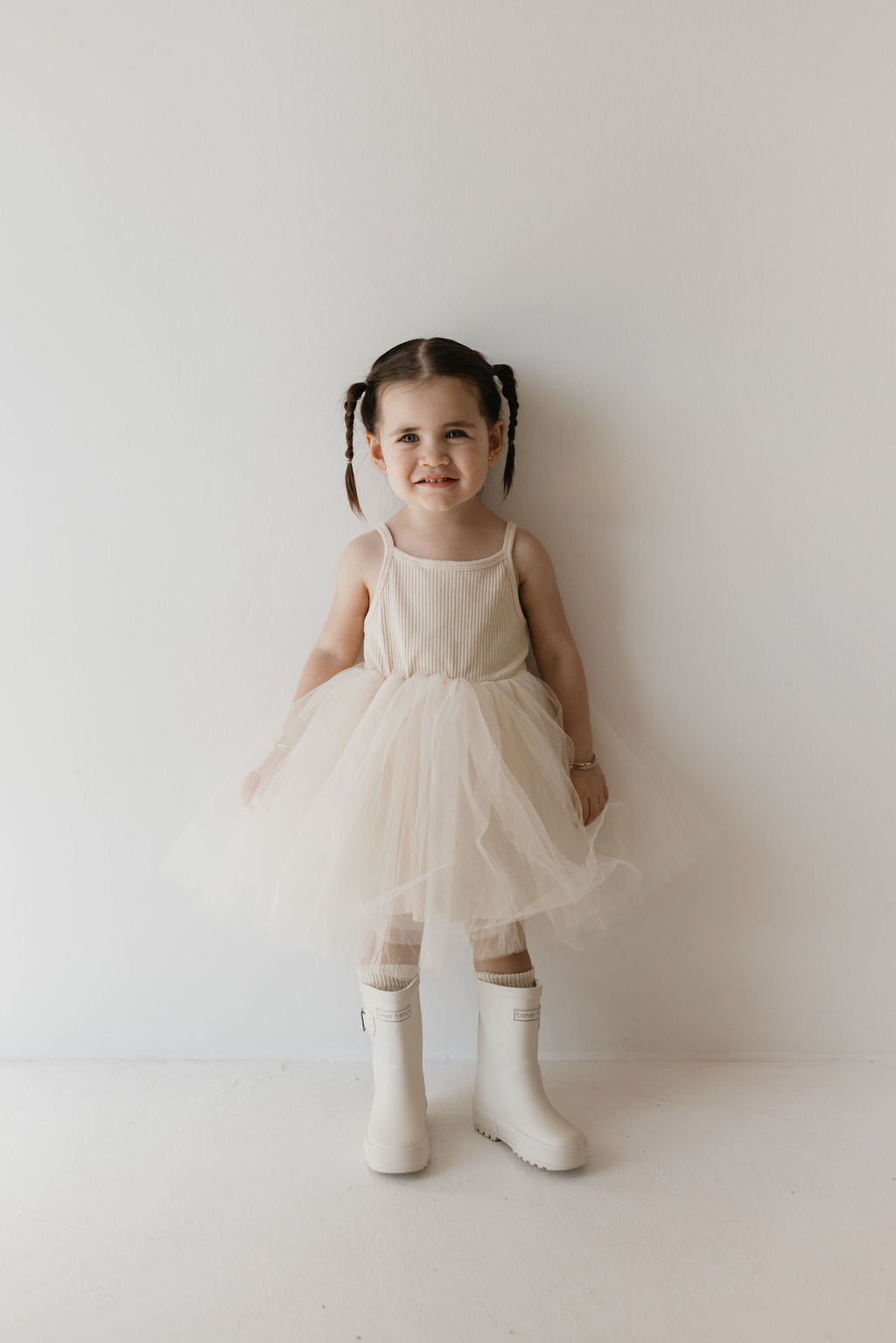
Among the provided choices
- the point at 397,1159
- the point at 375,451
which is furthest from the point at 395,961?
the point at 375,451

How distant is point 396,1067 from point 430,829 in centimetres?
34

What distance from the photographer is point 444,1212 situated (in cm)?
109

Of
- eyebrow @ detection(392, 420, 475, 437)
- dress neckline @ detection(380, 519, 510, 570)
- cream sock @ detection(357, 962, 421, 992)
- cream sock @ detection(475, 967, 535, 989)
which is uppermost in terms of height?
eyebrow @ detection(392, 420, 475, 437)

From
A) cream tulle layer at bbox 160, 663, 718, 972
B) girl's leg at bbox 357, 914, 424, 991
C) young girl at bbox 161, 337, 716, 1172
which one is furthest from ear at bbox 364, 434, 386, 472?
girl's leg at bbox 357, 914, 424, 991

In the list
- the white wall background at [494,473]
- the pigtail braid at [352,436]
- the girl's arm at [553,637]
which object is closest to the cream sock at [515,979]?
the white wall background at [494,473]

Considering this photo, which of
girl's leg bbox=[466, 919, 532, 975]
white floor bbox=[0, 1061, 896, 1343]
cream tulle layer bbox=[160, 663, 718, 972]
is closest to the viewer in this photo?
white floor bbox=[0, 1061, 896, 1343]

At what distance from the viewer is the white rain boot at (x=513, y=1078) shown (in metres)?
1.17

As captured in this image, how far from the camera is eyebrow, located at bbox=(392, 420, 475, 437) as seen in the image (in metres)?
1.19

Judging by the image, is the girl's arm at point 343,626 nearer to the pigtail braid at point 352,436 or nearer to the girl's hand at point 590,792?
the pigtail braid at point 352,436

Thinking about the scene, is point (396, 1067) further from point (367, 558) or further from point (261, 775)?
point (367, 558)

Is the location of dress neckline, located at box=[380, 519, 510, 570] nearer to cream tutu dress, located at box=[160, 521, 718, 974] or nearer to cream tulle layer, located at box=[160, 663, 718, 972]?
cream tutu dress, located at box=[160, 521, 718, 974]

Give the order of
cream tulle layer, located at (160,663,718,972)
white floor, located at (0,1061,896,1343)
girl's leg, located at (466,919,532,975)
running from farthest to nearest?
girl's leg, located at (466,919,532,975) → cream tulle layer, located at (160,663,718,972) → white floor, located at (0,1061,896,1343)

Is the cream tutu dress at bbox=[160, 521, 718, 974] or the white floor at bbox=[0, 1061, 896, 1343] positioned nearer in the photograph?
the white floor at bbox=[0, 1061, 896, 1343]

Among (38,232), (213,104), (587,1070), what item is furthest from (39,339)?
(587,1070)
